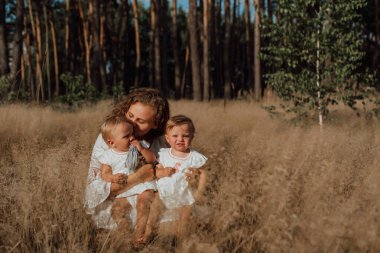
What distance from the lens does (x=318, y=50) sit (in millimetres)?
7402

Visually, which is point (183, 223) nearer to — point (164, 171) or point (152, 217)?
point (152, 217)

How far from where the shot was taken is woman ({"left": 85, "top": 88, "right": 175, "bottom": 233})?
2637mm

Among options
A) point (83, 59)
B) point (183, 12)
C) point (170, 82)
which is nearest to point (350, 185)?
point (83, 59)

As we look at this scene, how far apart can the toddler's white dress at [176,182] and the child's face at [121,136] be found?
30cm

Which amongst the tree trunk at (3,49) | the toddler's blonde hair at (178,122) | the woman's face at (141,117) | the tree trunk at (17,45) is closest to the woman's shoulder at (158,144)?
Result: the woman's face at (141,117)

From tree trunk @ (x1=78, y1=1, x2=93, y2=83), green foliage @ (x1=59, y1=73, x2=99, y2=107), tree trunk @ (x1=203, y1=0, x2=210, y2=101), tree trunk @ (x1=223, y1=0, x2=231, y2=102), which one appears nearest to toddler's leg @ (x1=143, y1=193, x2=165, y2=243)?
green foliage @ (x1=59, y1=73, x2=99, y2=107)

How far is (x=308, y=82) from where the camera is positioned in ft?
24.2

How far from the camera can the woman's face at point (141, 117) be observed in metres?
3.06

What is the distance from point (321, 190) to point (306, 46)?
542 centimetres

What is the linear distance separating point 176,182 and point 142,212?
29 centimetres

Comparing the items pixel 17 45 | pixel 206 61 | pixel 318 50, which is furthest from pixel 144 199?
pixel 206 61

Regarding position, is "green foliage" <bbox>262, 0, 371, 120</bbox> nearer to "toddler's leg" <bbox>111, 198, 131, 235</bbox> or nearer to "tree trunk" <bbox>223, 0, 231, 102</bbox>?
"toddler's leg" <bbox>111, 198, 131, 235</bbox>

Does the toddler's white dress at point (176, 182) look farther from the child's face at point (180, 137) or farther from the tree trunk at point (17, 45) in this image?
the tree trunk at point (17, 45)

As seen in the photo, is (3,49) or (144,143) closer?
(144,143)
